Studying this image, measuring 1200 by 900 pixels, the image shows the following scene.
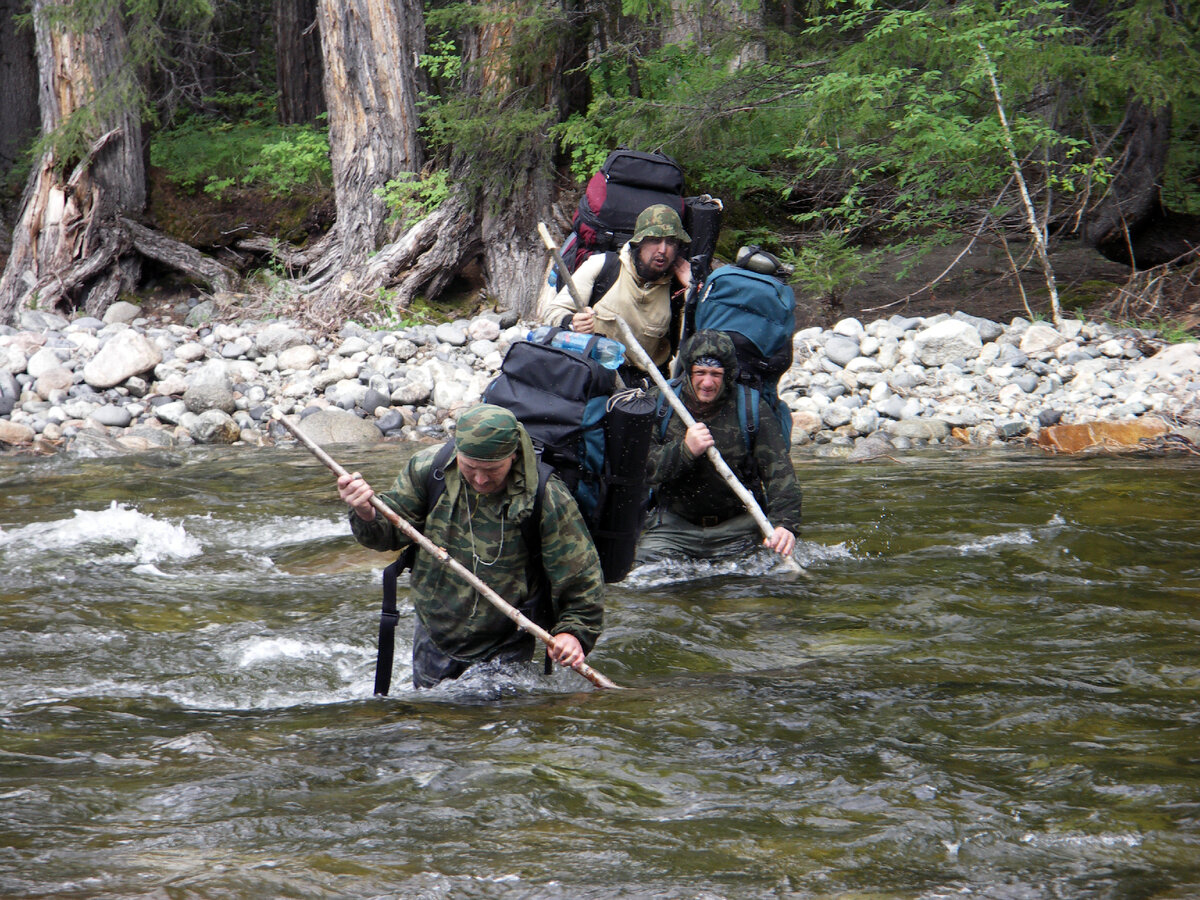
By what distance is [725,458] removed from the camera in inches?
264

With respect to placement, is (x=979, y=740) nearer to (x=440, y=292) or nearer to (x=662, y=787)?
(x=662, y=787)

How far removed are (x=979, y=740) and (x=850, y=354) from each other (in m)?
9.39

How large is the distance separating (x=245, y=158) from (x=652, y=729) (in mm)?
17202

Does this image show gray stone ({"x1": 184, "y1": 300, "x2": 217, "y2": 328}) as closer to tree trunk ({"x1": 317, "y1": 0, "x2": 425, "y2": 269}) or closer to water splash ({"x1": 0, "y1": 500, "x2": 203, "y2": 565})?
tree trunk ({"x1": 317, "y1": 0, "x2": 425, "y2": 269})

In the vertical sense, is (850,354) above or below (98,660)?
above

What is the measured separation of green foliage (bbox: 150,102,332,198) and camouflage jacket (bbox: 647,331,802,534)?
13492mm

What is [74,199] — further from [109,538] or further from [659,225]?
[659,225]

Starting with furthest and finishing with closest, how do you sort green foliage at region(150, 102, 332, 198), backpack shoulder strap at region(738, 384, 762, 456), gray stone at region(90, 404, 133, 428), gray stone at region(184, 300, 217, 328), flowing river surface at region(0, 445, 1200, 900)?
green foliage at region(150, 102, 332, 198) < gray stone at region(184, 300, 217, 328) < gray stone at region(90, 404, 133, 428) < backpack shoulder strap at region(738, 384, 762, 456) < flowing river surface at region(0, 445, 1200, 900)

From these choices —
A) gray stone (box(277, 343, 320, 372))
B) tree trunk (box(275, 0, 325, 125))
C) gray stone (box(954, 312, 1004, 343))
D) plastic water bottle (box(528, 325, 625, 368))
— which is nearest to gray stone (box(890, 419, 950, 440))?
gray stone (box(954, 312, 1004, 343))

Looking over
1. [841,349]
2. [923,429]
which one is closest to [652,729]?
[923,429]

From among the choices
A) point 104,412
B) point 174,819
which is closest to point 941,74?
point 104,412

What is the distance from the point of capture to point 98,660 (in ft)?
18.0

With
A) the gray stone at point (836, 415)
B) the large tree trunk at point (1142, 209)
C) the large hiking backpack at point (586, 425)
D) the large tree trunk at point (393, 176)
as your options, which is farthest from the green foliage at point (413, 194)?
the large hiking backpack at point (586, 425)

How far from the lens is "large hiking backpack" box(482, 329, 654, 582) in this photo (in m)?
4.83
